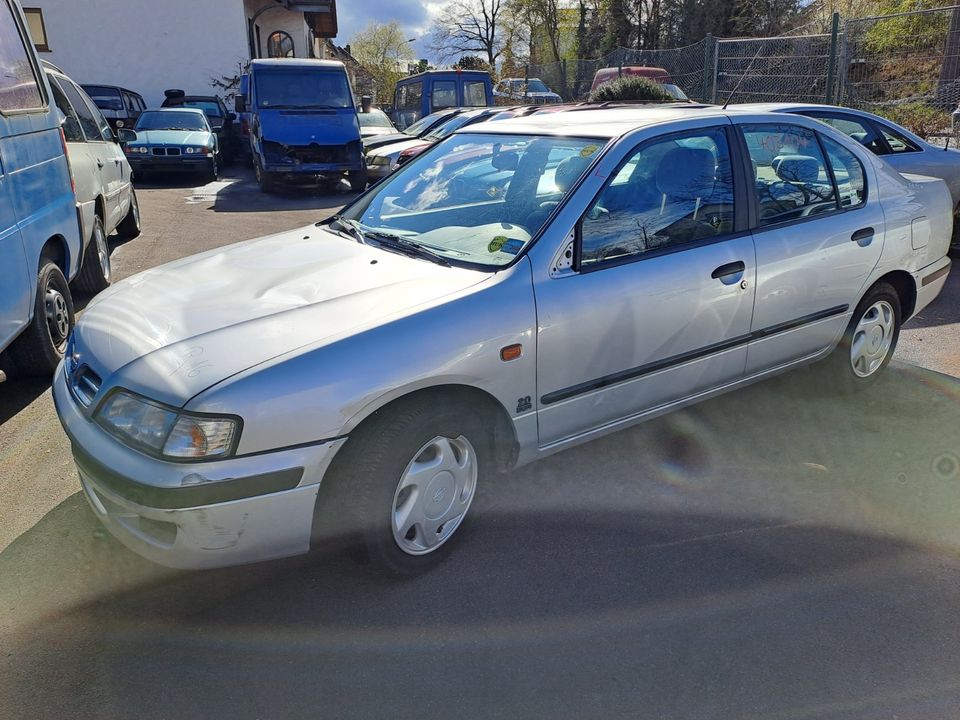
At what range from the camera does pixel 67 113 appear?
6.43 metres

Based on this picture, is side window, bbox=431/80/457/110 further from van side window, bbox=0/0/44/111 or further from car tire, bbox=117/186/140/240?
van side window, bbox=0/0/44/111

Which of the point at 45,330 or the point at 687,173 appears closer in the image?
the point at 687,173

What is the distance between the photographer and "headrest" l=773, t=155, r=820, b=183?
3.87 meters

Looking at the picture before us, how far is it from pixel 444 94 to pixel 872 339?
1378cm

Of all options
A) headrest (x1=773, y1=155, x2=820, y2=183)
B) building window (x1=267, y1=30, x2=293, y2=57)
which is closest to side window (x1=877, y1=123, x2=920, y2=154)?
headrest (x1=773, y1=155, x2=820, y2=183)

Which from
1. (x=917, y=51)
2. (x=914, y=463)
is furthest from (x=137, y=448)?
(x=917, y=51)

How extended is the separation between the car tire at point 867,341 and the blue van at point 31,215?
437cm

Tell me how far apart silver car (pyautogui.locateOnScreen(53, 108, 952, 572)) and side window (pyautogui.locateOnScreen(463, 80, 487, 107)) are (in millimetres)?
13257

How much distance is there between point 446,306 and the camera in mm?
2727

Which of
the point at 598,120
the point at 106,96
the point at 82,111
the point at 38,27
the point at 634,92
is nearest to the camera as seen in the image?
the point at 598,120

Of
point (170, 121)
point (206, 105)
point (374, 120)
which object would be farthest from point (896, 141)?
point (206, 105)

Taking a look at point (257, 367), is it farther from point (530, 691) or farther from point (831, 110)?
point (831, 110)

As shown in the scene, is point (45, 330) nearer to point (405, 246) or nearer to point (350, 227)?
point (350, 227)

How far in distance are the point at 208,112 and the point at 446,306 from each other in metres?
18.5
